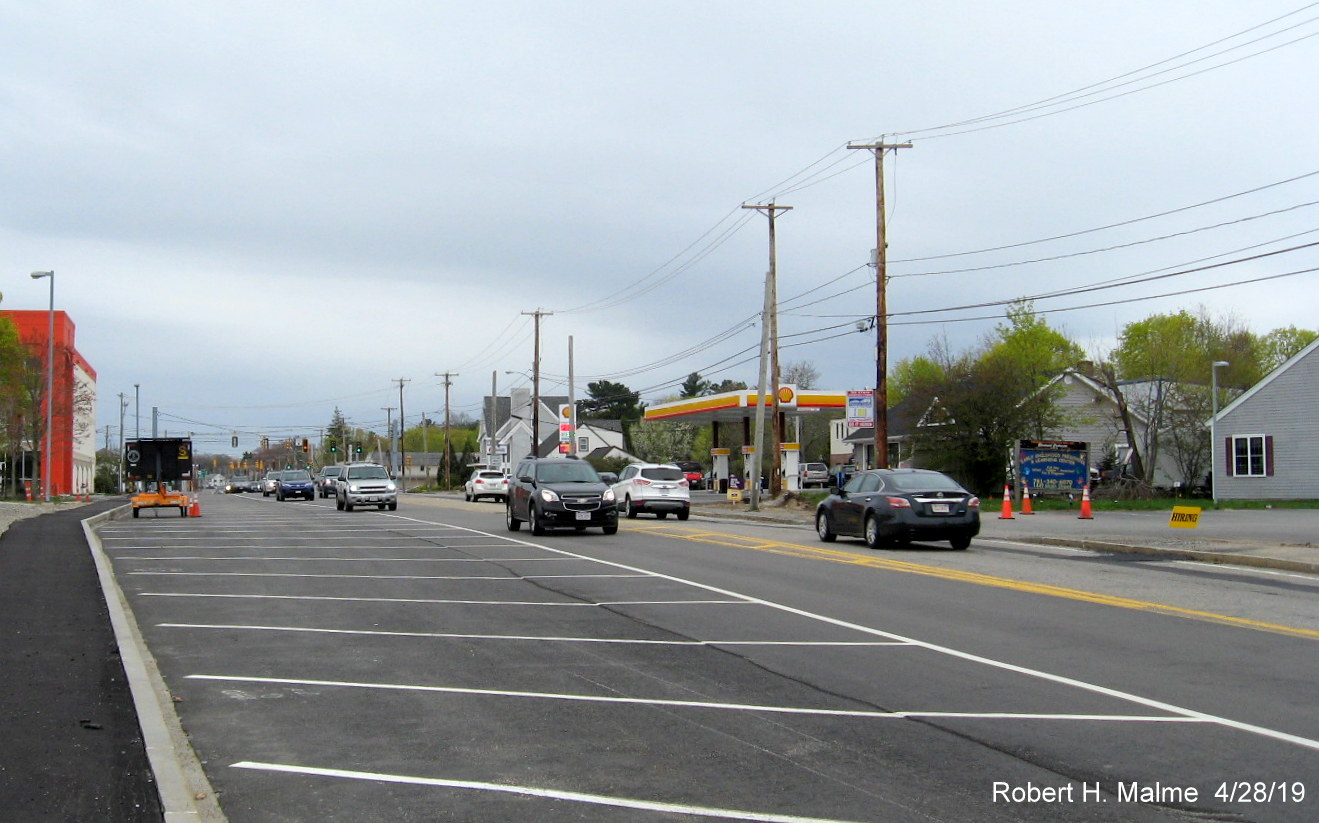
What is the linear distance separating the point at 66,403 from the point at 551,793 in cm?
6036

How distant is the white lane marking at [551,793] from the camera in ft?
18.1

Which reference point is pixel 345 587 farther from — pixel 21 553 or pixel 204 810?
pixel 204 810

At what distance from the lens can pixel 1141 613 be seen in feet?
40.9

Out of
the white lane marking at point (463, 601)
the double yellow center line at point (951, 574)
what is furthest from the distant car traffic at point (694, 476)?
the white lane marking at point (463, 601)

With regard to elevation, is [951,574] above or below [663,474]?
below

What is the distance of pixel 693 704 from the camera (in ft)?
26.4

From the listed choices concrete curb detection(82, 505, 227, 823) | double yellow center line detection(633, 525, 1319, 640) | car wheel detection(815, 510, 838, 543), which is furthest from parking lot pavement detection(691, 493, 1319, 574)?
concrete curb detection(82, 505, 227, 823)

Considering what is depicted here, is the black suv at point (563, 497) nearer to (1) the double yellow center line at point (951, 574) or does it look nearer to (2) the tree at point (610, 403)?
(1) the double yellow center line at point (951, 574)

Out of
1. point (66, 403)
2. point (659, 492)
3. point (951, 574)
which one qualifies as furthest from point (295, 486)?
point (951, 574)

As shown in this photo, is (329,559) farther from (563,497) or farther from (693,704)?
(693,704)

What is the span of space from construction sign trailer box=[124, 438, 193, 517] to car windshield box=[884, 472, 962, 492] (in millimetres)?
25477

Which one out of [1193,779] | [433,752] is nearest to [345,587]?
[433,752]

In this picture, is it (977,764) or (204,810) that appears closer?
(204,810)

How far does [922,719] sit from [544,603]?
6.81 m
